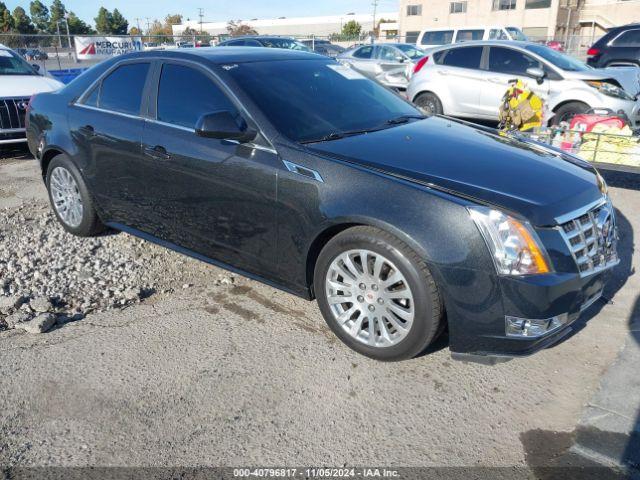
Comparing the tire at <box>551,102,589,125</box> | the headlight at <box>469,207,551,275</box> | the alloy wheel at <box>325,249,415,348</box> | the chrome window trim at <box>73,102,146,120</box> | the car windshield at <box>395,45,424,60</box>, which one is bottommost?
the alloy wheel at <box>325,249,415,348</box>

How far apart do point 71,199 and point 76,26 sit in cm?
7910

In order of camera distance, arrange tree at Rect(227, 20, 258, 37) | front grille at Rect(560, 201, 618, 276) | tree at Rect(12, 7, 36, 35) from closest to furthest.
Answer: front grille at Rect(560, 201, 618, 276)
tree at Rect(12, 7, 36, 35)
tree at Rect(227, 20, 258, 37)

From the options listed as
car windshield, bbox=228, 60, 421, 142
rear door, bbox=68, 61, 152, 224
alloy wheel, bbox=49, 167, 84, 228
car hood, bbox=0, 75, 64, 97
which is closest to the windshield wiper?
car windshield, bbox=228, 60, 421, 142

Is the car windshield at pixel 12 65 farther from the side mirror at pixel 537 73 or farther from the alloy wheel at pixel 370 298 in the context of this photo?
the alloy wheel at pixel 370 298

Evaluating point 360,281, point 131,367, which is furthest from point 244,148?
point 131,367

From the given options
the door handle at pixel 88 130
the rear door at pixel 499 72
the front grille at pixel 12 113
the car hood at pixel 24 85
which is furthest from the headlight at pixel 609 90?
the front grille at pixel 12 113

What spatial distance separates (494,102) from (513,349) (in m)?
7.83

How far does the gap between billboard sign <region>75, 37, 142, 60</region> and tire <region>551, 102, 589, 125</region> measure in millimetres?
16740

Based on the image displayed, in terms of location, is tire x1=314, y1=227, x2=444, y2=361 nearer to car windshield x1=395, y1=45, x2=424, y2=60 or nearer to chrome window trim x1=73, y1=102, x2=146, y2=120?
chrome window trim x1=73, y1=102, x2=146, y2=120

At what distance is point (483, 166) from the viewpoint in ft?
10.6

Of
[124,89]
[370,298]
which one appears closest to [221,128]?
[370,298]

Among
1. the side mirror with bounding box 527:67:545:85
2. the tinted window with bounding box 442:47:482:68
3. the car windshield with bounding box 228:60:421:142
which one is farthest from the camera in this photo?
the tinted window with bounding box 442:47:482:68

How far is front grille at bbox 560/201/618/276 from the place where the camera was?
9.52 ft

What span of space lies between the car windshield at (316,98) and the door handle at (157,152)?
29.7 inches
